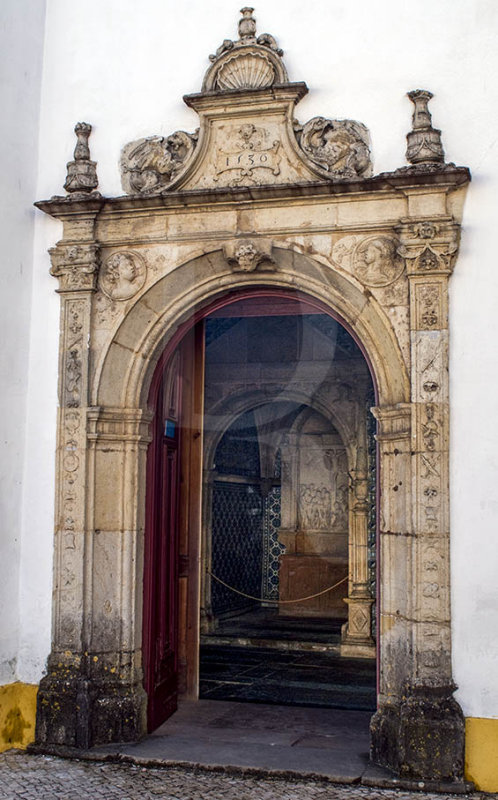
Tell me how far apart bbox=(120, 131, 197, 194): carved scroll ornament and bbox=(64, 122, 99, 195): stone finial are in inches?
7.4

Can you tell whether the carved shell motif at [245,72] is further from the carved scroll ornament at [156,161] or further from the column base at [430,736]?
the column base at [430,736]

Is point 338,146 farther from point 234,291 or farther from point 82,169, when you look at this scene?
point 82,169

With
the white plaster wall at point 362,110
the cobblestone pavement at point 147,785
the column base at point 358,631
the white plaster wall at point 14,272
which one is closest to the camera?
the cobblestone pavement at point 147,785

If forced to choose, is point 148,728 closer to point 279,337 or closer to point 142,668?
point 142,668

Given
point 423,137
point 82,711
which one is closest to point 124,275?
point 423,137

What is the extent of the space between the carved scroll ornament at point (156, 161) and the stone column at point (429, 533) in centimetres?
138

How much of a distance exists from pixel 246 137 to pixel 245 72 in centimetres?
38

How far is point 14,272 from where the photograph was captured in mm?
5078

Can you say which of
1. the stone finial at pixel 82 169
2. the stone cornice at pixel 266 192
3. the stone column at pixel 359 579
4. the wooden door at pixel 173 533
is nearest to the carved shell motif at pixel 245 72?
the stone cornice at pixel 266 192

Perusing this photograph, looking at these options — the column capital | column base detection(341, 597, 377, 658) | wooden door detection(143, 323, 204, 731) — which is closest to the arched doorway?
column base detection(341, 597, 377, 658)

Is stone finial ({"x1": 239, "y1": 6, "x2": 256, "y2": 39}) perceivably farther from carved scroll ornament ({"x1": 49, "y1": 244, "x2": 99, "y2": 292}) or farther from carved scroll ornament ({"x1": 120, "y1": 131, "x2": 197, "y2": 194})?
carved scroll ornament ({"x1": 49, "y1": 244, "x2": 99, "y2": 292})

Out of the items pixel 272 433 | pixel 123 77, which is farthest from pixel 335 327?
pixel 123 77

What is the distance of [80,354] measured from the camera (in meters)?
5.05

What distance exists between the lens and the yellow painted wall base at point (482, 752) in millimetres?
4176
